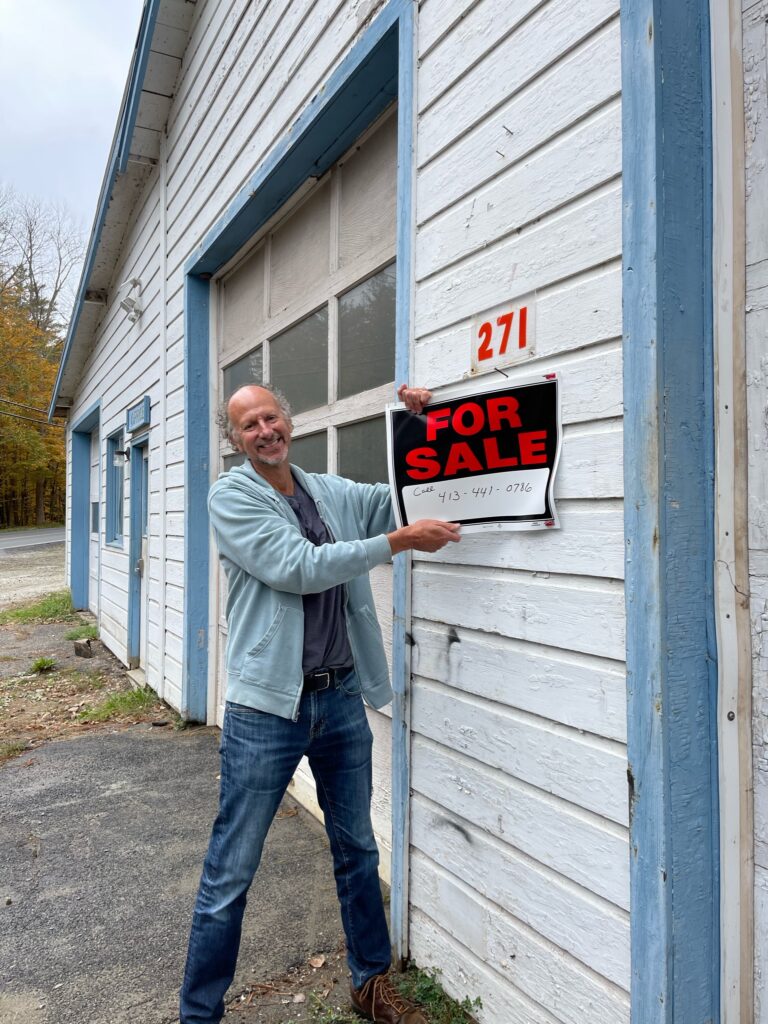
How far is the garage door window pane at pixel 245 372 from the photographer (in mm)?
4549

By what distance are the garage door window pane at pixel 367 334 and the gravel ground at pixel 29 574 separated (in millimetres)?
11901

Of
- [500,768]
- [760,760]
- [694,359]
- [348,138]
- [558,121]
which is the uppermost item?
[348,138]

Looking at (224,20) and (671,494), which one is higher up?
(224,20)

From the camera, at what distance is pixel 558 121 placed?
1819 millimetres

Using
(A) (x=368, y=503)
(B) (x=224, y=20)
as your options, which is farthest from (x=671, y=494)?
(B) (x=224, y=20)

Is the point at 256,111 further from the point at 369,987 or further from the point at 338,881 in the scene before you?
the point at 369,987

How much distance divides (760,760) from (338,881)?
139 centimetres

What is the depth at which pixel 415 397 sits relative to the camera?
223 cm

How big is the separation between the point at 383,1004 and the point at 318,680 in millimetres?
1027

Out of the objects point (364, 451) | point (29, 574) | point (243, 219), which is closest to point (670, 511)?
point (364, 451)

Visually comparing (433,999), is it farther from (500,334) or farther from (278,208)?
(278,208)

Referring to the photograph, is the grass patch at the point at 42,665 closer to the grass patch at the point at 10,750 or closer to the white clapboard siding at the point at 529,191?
the grass patch at the point at 10,750

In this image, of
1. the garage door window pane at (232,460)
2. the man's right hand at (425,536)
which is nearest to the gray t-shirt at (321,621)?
the man's right hand at (425,536)

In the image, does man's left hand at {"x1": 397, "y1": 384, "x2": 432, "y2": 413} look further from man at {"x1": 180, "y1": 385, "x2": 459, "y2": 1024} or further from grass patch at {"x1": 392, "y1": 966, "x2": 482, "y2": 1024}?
grass patch at {"x1": 392, "y1": 966, "x2": 482, "y2": 1024}
